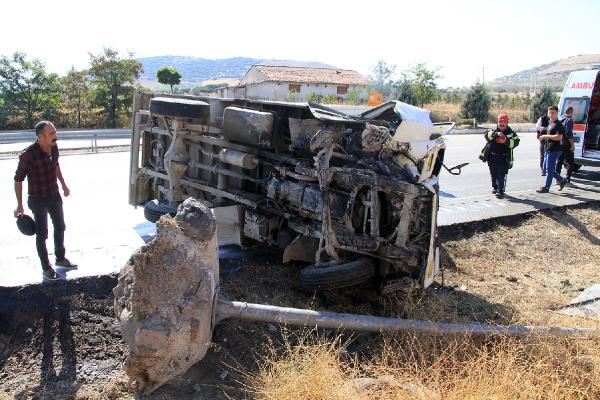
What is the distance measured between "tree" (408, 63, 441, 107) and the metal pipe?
3762 centimetres

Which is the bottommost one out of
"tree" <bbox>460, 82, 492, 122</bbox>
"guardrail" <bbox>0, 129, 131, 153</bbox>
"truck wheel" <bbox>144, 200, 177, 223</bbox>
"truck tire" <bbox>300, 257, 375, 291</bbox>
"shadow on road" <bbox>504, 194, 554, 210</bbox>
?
"truck tire" <bbox>300, 257, 375, 291</bbox>

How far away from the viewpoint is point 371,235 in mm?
4855

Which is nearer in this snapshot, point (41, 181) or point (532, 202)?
point (41, 181)

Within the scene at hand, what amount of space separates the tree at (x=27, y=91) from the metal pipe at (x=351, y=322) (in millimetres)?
29232

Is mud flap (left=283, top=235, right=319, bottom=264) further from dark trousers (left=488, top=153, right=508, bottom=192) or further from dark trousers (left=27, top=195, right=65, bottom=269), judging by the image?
dark trousers (left=488, top=153, right=508, bottom=192)

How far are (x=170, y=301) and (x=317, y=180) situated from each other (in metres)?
1.97

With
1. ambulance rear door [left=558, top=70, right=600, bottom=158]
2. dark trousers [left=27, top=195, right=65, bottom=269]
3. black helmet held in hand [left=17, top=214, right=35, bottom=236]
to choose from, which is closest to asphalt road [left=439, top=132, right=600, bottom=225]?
ambulance rear door [left=558, top=70, right=600, bottom=158]

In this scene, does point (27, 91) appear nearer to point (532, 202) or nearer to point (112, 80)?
point (112, 80)

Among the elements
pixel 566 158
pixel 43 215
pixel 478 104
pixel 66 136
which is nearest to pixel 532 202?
pixel 566 158

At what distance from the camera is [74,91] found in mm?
31656

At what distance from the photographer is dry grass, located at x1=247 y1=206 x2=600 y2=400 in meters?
3.48

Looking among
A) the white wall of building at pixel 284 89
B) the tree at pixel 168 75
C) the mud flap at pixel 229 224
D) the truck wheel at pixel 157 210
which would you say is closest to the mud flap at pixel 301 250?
the mud flap at pixel 229 224

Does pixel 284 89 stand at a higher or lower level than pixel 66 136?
higher

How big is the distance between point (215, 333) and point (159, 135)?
301 centimetres
